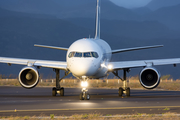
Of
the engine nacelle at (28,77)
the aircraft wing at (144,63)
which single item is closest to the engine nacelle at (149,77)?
the aircraft wing at (144,63)

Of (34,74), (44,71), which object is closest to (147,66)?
(34,74)

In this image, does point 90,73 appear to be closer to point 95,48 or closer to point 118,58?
point 95,48

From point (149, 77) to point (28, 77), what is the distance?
8.49 m

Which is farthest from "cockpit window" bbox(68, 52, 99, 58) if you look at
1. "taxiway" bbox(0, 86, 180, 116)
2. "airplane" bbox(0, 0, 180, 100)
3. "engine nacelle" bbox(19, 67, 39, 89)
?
"engine nacelle" bbox(19, 67, 39, 89)

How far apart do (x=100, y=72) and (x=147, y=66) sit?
3.37 m

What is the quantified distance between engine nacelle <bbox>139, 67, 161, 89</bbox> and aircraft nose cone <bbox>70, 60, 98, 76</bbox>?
3.94 meters

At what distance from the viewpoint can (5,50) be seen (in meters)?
153

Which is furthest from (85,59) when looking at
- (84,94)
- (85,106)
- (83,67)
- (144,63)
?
(144,63)

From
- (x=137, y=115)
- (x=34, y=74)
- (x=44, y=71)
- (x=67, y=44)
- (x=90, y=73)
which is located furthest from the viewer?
(x=67, y=44)

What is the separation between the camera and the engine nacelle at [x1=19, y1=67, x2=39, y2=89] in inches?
1064

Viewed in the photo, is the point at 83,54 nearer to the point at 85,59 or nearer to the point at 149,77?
the point at 85,59

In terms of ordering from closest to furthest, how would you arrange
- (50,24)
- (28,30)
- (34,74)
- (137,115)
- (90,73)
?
(137,115) → (90,73) → (34,74) → (28,30) → (50,24)

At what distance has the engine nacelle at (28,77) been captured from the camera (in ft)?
88.7

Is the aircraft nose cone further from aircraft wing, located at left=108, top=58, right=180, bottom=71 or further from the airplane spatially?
aircraft wing, located at left=108, top=58, right=180, bottom=71
